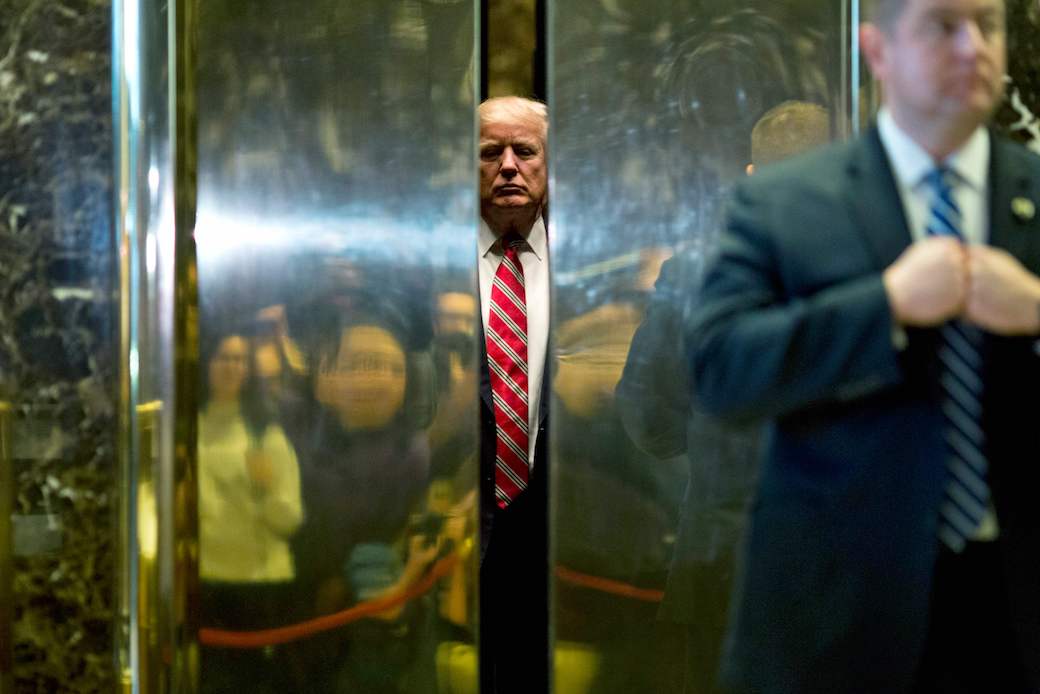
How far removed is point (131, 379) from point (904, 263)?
1849 millimetres

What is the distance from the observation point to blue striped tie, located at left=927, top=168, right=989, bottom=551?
116 cm

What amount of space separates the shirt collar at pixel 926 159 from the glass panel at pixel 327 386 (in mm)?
1539

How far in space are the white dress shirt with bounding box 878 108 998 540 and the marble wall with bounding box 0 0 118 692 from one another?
1.80m

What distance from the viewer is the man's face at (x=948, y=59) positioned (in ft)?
3.80

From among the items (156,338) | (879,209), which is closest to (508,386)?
(156,338)

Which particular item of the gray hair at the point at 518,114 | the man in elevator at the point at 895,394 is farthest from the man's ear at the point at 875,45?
the gray hair at the point at 518,114

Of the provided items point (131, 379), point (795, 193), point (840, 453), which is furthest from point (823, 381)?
point (131, 379)

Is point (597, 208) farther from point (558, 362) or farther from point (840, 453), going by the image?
point (840, 453)

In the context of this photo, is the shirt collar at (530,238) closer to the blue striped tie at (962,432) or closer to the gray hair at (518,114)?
the gray hair at (518,114)

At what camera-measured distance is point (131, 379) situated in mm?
2598

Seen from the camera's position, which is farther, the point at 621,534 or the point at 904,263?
the point at 621,534

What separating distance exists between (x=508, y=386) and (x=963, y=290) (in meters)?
1.71

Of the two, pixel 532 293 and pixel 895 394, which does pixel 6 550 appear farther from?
pixel 895 394

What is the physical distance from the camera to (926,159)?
121 cm
